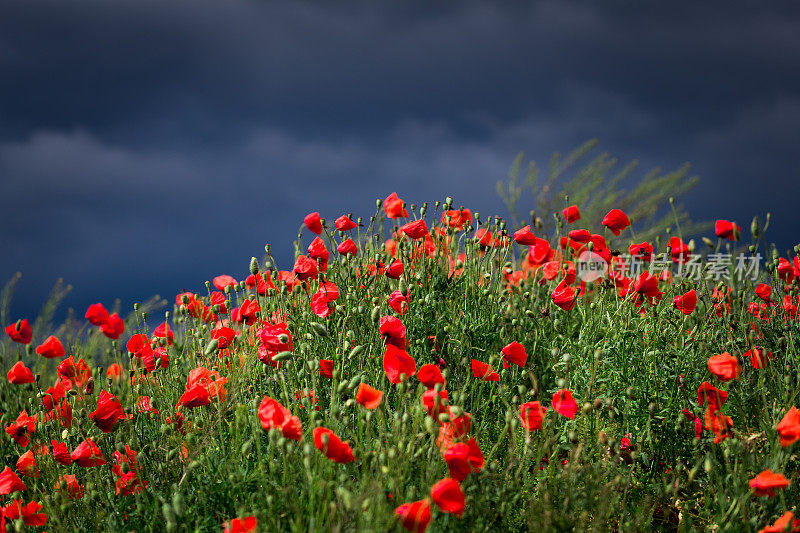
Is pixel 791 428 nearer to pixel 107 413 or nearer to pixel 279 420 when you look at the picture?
pixel 279 420

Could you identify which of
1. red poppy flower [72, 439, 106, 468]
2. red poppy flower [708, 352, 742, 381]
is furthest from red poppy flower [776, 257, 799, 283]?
red poppy flower [72, 439, 106, 468]

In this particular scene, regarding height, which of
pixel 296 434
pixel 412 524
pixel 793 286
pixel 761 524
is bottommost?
pixel 761 524

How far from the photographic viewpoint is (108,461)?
225 centimetres

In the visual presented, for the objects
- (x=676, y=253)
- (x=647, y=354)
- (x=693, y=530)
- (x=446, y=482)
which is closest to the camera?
(x=446, y=482)

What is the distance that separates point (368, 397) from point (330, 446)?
261mm

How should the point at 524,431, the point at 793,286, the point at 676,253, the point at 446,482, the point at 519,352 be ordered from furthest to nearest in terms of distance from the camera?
the point at 676,253
the point at 793,286
the point at 519,352
the point at 524,431
the point at 446,482

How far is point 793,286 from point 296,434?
2657 millimetres

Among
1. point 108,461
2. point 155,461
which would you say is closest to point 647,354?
point 155,461

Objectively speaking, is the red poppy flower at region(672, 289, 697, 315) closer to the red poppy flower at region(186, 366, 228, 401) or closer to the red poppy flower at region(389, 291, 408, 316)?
the red poppy flower at region(389, 291, 408, 316)

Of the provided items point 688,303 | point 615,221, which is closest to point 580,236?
point 615,221

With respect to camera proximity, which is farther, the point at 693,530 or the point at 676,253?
the point at 676,253

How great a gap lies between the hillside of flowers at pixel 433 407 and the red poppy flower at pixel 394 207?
0.01 metres

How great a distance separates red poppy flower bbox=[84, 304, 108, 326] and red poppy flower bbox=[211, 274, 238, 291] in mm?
555

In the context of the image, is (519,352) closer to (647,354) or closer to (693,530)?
(647,354)
